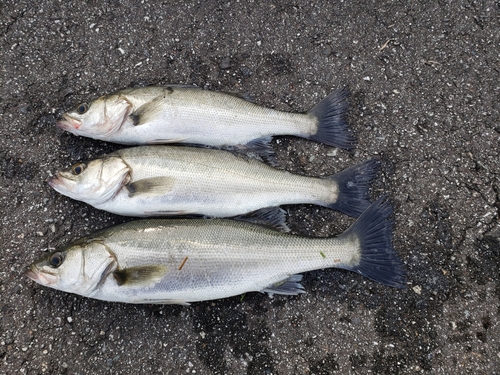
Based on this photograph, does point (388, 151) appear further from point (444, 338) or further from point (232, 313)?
point (232, 313)

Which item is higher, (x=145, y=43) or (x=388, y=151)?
(x=145, y=43)

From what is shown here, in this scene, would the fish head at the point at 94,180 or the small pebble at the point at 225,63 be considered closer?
the fish head at the point at 94,180

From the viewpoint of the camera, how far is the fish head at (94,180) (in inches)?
131

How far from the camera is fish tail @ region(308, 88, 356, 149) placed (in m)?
3.75

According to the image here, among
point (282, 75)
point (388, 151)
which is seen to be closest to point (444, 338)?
point (388, 151)

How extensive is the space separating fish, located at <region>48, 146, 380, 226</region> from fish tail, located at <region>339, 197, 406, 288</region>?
222mm

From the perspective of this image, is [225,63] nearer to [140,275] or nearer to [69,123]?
[69,123]

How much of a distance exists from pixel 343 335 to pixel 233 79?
2652 mm

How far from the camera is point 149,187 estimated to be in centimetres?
331

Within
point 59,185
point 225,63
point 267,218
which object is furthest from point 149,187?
point 225,63

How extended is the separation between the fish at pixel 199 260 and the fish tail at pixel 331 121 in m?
0.79

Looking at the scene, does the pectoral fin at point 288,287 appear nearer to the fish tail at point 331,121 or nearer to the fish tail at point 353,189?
the fish tail at point 353,189

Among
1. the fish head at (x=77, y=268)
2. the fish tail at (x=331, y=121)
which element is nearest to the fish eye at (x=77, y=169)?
the fish head at (x=77, y=268)

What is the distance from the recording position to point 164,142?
358 cm
